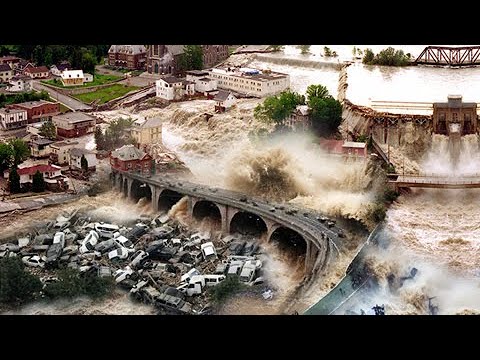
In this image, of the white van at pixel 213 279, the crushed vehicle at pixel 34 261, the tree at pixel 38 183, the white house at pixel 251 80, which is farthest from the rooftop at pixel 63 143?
the white van at pixel 213 279

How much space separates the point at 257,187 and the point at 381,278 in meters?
1.51

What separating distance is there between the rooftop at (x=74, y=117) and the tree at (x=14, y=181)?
926mm

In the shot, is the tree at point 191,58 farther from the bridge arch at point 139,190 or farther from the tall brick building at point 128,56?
the bridge arch at point 139,190

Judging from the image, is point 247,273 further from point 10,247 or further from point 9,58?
point 9,58

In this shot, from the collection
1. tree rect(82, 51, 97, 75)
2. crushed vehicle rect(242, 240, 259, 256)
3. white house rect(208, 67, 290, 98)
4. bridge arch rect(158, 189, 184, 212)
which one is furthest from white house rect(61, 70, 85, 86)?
crushed vehicle rect(242, 240, 259, 256)

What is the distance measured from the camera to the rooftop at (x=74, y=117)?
28.8 feet

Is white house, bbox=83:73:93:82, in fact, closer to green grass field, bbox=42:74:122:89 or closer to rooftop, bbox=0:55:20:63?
green grass field, bbox=42:74:122:89

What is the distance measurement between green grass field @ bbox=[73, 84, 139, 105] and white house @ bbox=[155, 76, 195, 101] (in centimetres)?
25

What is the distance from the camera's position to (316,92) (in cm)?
855

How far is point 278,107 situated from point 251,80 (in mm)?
797

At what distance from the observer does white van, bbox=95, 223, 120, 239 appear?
772cm

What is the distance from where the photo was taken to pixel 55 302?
704cm

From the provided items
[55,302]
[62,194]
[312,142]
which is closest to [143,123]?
[62,194]

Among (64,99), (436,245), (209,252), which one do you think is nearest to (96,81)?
(64,99)
